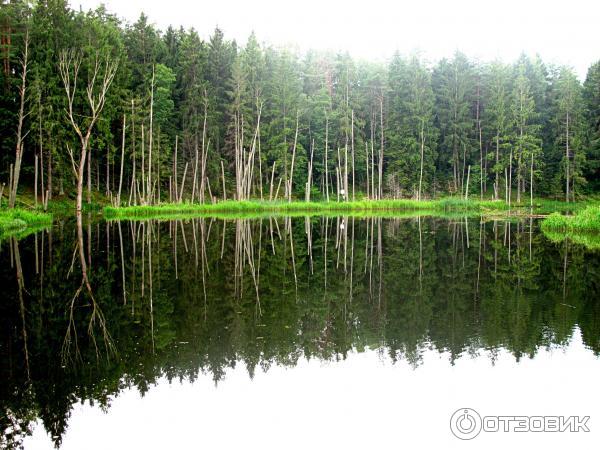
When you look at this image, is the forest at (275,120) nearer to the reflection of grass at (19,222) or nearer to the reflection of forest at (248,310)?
the reflection of grass at (19,222)

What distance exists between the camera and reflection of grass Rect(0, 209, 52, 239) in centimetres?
2303

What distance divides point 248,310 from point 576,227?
20370 millimetres

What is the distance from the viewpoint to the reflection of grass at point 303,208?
123ft

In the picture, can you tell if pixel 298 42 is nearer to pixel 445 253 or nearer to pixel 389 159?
pixel 389 159

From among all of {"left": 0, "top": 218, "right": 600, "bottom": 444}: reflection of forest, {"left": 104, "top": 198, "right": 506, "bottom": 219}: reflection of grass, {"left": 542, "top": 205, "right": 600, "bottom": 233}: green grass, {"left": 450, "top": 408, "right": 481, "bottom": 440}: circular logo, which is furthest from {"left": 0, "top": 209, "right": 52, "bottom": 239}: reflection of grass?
{"left": 542, "top": 205, "right": 600, "bottom": 233}: green grass

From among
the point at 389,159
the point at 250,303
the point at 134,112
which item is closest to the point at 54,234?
the point at 250,303

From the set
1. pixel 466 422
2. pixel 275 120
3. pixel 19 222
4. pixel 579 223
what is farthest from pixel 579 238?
pixel 275 120

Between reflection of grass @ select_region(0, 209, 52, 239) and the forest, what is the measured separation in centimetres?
1235

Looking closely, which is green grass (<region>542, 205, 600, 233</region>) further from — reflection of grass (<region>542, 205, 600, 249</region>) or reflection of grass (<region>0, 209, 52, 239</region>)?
reflection of grass (<region>0, 209, 52, 239</region>)

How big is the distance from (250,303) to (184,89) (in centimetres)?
4476

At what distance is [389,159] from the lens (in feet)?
191

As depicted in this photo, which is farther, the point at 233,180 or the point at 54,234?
the point at 233,180

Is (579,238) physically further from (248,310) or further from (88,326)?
(88,326)

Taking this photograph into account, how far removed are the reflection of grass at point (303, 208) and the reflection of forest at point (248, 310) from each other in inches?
765
